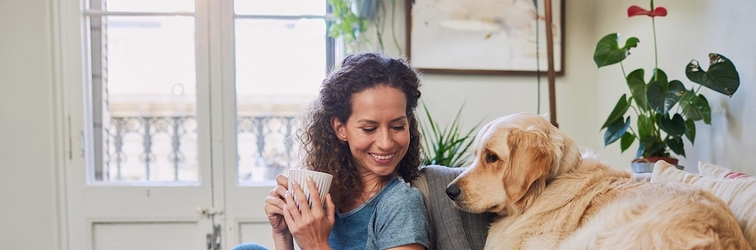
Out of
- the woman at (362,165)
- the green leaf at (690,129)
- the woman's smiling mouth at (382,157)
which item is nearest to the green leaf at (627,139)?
the green leaf at (690,129)

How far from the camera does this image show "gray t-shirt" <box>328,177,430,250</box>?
1198 mm

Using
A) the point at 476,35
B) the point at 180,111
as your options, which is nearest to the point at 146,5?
the point at 180,111

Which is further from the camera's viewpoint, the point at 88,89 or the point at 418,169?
the point at 88,89

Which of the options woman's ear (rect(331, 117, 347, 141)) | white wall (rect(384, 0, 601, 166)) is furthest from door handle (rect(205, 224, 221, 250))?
woman's ear (rect(331, 117, 347, 141))

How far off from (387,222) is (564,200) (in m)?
0.38

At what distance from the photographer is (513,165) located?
4.02ft

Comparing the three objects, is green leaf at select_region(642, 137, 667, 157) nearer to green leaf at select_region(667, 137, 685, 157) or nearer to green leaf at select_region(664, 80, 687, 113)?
green leaf at select_region(667, 137, 685, 157)

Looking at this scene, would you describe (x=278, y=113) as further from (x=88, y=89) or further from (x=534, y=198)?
(x=534, y=198)

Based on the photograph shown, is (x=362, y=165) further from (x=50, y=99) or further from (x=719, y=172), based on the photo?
(x=50, y=99)

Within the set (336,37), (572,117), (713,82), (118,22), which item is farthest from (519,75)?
(118,22)

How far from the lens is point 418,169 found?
1447 millimetres

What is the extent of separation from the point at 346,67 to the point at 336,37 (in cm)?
131

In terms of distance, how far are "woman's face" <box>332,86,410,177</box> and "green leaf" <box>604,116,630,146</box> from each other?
1028mm

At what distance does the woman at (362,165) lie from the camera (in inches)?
47.0
